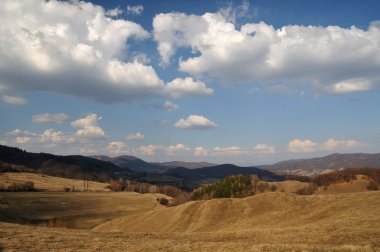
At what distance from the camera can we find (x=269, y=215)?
5606 cm

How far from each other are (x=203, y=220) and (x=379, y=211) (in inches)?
1162

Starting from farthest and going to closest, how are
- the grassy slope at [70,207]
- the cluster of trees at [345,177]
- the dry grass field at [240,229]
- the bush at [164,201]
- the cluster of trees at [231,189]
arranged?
1. the cluster of trees at [345,177]
2. the bush at [164,201]
3. the cluster of trees at [231,189]
4. the grassy slope at [70,207]
5. the dry grass field at [240,229]

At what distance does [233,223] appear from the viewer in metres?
57.9

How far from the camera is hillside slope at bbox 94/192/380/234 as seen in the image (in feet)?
130

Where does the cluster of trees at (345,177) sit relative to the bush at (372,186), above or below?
above

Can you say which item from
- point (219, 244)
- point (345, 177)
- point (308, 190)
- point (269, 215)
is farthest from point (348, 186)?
point (219, 244)

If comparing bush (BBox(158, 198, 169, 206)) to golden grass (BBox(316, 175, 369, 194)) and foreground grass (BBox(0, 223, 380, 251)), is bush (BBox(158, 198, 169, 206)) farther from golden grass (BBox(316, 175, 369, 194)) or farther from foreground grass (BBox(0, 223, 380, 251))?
foreground grass (BBox(0, 223, 380, 251))

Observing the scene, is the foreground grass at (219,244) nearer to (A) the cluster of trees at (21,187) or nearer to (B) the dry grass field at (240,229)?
(B) the dry grass field at (240,229)

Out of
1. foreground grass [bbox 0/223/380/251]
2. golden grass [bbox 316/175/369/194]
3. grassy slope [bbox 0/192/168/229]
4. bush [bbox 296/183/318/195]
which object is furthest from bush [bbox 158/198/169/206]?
foreground grass [bbox 0/223/380/251]

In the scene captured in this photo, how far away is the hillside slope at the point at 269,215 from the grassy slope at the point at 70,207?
4181 centimetres

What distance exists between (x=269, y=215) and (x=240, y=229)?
9788 mm

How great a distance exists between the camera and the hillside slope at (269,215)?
1560 inches

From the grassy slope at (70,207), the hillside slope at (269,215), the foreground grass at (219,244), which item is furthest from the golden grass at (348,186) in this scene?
the foreground grass at (219,244)

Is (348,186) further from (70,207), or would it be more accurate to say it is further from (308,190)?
(70,207)
